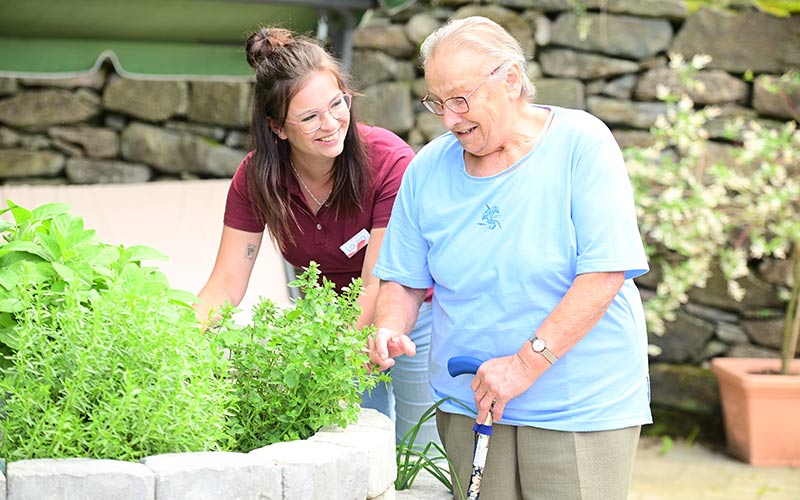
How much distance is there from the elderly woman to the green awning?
2.35 meters

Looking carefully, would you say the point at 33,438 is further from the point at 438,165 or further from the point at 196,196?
the point at 196,196

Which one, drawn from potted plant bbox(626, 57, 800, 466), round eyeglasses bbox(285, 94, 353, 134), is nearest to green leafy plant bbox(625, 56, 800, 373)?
potted plant bbox(626, 57, 800, 466)

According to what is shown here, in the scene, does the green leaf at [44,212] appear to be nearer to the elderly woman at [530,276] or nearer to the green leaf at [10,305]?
the green leaf at [10,305]

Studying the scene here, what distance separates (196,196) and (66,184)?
0.93 m

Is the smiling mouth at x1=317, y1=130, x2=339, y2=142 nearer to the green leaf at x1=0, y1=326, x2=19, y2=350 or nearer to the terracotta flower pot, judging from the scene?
the green leaf at x1=0, y1=326, x2=19, y2=350

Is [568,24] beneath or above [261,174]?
above

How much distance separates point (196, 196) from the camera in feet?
16.1

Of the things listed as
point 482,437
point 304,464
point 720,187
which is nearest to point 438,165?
point 482,437

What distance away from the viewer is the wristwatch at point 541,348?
1733mm

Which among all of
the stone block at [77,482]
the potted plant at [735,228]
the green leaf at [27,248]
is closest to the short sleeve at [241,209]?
the green leaf at [27,248]

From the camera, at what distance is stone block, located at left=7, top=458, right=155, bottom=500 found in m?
1.48

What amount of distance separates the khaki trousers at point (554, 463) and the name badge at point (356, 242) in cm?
59

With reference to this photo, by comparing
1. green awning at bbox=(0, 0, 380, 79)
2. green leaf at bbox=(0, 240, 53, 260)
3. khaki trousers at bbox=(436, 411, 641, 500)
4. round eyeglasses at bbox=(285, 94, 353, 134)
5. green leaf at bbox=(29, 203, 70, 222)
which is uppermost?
green awning at bbox=(0, 0, 380, 79)

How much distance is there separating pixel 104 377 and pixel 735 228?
371 centimetres
